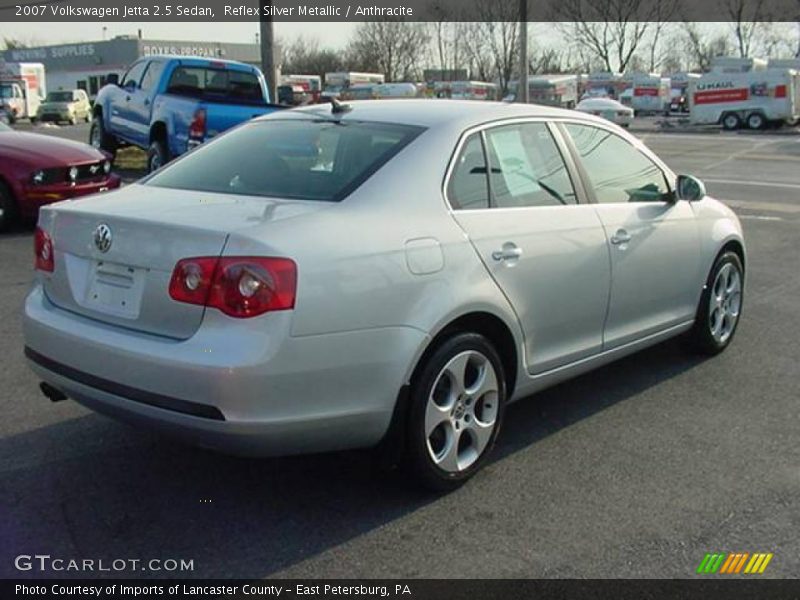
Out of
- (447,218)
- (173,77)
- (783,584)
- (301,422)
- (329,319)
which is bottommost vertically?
(783,584)

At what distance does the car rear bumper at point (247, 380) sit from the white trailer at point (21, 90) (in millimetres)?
46483

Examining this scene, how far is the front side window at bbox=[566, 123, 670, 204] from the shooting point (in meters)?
4.48

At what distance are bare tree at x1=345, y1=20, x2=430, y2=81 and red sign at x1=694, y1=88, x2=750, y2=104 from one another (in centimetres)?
3335

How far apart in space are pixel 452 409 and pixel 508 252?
75 cm

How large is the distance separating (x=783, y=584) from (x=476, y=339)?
1.47 meters

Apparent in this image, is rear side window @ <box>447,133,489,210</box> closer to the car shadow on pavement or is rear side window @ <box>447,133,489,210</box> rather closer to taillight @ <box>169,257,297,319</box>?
taillight @ <box>169,257,297,319</box>

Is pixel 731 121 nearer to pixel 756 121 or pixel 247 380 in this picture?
pixel 756 121

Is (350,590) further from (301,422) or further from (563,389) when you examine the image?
(563,389)

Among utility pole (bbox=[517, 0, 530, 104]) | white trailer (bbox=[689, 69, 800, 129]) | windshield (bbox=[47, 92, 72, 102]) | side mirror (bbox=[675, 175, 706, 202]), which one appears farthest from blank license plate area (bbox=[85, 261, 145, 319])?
windshield (bbox=[47, 92, 72, 102])

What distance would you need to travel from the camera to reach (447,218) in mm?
3562

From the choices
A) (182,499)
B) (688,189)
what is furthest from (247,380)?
(688,189)

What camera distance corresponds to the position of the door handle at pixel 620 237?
14.4ft

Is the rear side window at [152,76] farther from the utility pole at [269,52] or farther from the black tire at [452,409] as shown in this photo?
the black tire at [452,409]

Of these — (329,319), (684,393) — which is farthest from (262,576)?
(684,393)
